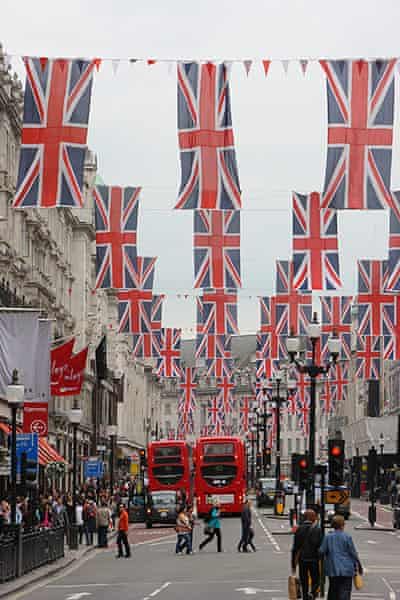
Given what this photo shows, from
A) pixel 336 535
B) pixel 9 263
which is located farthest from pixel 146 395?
pixel 336 535

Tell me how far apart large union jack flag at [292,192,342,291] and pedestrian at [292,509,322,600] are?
21497 millimetres

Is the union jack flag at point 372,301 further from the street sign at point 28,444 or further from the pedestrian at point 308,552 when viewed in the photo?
the pedestrian at point 308,552

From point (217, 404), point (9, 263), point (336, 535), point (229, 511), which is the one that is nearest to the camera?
point (336, 535)

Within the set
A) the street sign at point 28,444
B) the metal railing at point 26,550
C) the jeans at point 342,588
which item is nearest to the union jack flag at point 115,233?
the street sign at point 28,444

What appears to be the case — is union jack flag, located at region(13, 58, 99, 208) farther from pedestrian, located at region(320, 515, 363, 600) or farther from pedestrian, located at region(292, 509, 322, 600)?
pedestrian, located at region(320, 515, 363, 600)

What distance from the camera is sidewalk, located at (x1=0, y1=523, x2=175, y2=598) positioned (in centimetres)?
2993

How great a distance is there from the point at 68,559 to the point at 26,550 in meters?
7.51

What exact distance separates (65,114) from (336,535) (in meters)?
14.7

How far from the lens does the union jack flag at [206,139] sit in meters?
31.5

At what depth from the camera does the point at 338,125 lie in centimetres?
3131

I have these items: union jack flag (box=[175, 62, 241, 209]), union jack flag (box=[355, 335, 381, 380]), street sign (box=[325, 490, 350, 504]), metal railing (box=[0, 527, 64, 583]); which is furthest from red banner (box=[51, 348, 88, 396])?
union jack flag (box=[355, 335, 381, 380])

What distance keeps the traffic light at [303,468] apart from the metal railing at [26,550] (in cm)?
787

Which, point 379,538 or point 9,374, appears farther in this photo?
point 379,538

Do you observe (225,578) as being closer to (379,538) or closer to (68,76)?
(68,76)
